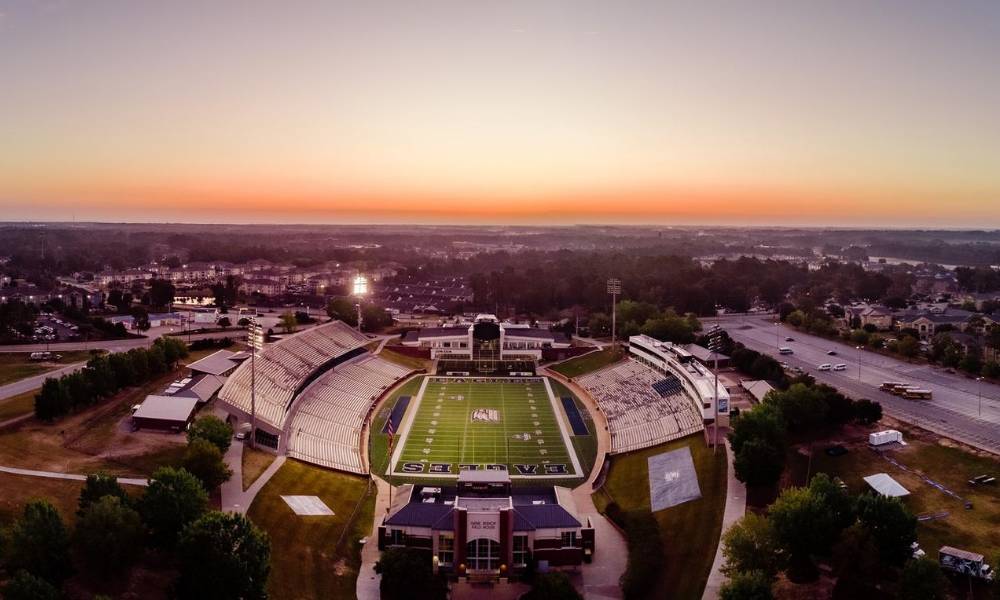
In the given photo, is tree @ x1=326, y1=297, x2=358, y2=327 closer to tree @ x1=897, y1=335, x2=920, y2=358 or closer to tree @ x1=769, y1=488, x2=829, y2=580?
tree @ x1=897, y1=335, x2=920, y2=358

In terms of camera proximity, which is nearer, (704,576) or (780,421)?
(704,576)

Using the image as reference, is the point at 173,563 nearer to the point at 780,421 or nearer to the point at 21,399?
the point at 21,399

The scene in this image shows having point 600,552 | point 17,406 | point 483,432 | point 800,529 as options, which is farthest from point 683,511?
point 17,406

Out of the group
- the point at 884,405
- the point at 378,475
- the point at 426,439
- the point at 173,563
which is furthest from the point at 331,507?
the point at 884,405

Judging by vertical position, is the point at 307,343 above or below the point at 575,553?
above

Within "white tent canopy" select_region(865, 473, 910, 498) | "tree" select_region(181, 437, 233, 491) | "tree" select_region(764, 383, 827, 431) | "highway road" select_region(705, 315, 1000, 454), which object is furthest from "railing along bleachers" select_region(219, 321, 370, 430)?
"highway road" select_region(705, 315, 1000, 454)

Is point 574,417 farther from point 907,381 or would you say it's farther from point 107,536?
point 107,536
